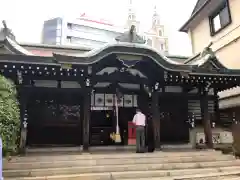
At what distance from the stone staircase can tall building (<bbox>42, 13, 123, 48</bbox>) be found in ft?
121

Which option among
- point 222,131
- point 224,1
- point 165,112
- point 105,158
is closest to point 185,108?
point 165,112

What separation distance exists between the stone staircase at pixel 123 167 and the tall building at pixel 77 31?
36.7 meters

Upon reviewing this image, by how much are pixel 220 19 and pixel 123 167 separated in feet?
41.6

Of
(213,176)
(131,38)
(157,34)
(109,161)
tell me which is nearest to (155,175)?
(109,161)

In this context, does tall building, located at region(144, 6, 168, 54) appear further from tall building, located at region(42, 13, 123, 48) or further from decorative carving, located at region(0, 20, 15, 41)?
decorative carving, located at region(0, 20, 15, 41)

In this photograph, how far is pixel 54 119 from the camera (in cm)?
1121

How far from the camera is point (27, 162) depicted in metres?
8.15

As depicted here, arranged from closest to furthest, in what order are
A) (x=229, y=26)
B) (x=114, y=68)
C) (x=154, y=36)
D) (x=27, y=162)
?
(x=27, y=162)
(x=114, y=68)
(x=229, y=26)
(x=154, y=36)

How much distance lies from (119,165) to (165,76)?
4580mm

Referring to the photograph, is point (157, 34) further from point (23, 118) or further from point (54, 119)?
point (23, 118)

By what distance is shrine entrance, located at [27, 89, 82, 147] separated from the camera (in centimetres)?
1097

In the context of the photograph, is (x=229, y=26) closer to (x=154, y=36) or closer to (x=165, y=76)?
(x=165, y=76)

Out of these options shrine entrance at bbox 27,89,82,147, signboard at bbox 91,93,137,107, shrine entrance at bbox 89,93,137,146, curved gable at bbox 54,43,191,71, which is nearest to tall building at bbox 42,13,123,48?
signboard at bbox 91,93,137,107

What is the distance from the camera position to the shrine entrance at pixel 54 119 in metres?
11.0
